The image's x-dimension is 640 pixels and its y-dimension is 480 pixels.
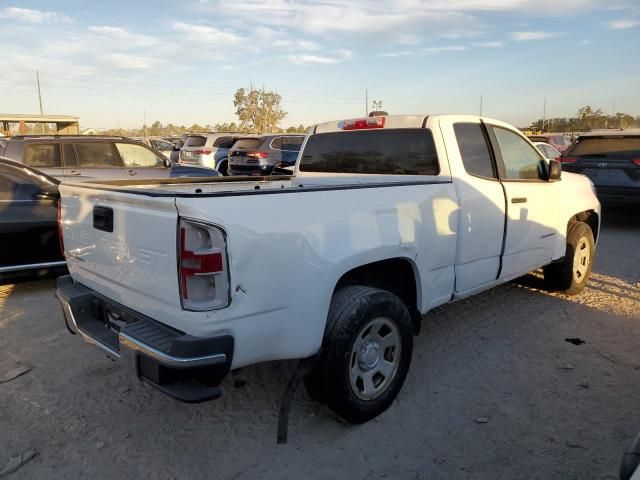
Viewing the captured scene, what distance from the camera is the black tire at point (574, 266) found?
17.4 ft

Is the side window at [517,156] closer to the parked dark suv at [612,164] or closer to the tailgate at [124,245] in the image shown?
the tailgate at [124,245]

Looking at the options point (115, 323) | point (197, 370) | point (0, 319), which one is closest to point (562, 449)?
point (197, 370)

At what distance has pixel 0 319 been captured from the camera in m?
4.88

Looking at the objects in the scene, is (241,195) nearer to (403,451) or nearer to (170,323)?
(170,323)

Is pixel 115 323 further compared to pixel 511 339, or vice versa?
pixel 511 339

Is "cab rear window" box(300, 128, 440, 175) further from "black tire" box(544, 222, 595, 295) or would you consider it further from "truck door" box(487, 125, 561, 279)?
"black tire" box(544, 222, 595, 295)

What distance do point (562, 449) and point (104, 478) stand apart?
2.50m

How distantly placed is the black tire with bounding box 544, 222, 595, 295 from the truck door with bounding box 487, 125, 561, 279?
490 mm

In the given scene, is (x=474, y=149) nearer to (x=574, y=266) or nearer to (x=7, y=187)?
(x=574, y=266)

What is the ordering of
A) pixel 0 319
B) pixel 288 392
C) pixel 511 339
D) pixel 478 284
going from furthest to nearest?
pixel 0 319, pixel 511 339, pixel 478 284, pixel 288 392

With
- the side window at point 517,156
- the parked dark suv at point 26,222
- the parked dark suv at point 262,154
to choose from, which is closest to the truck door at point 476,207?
the side window at point 517,156

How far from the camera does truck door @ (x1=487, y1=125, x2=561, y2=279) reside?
429 centimetres

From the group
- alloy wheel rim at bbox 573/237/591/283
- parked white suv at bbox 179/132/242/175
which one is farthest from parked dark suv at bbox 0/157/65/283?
parked white suv at bbox 179/132/242/175

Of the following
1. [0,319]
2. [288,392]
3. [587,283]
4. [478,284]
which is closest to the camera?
[288,392]
